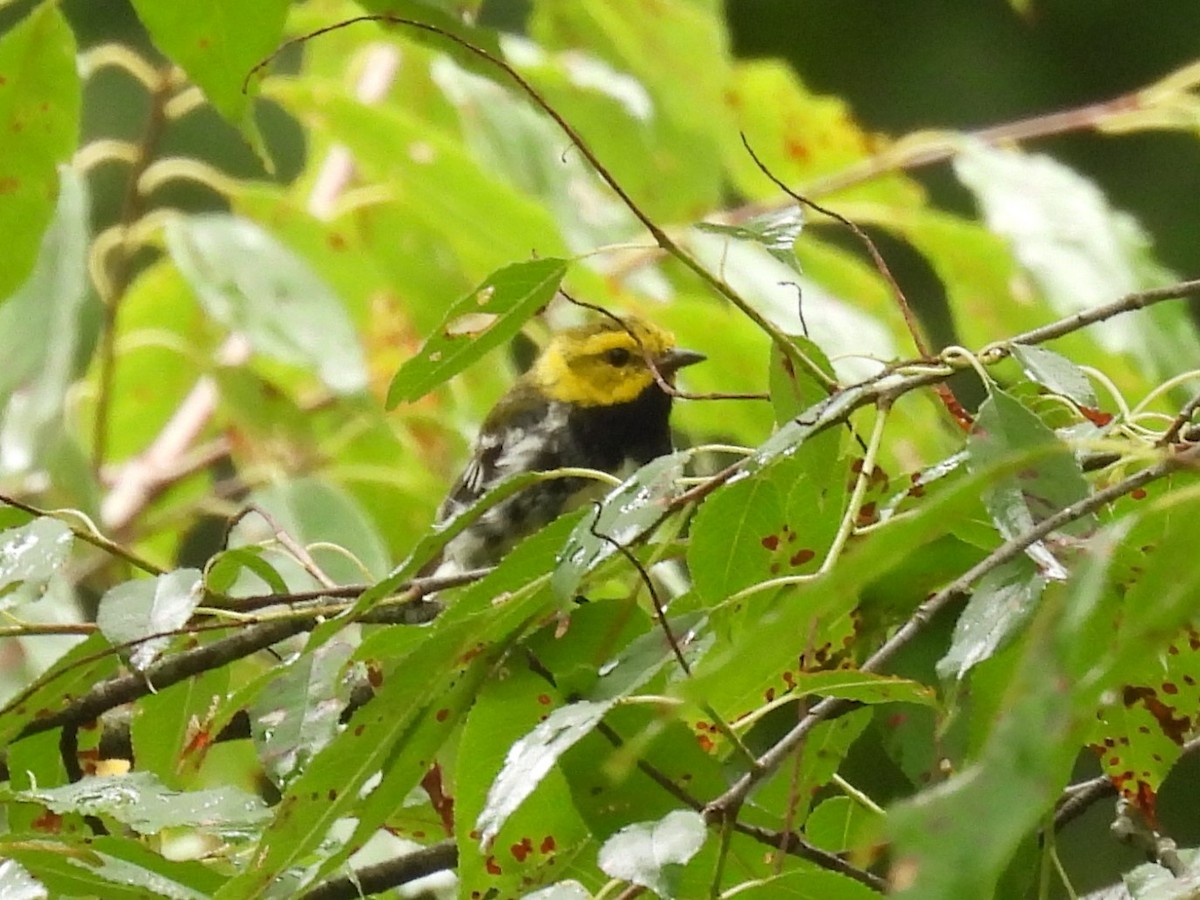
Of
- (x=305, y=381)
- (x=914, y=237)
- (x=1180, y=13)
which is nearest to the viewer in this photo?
(x=914, y=237)

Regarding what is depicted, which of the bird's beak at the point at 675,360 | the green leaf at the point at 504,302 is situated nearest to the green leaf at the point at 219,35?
the green leaf at the point at 504,302

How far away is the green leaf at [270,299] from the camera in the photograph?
4.53 ft

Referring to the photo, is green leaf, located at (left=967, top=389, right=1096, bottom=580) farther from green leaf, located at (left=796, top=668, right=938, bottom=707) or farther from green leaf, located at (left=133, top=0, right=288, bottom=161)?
green leaf, located at (left=133, top=0, right=288, bottom=161)

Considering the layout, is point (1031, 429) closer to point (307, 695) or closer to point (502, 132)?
point (307, 695)

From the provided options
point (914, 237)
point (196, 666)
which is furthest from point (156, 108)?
point (196, 666)

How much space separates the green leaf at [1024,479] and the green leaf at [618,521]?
0.37 ft

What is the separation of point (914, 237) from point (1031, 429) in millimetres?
995

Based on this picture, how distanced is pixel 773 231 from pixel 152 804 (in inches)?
12.4

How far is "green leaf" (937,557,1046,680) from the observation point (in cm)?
58

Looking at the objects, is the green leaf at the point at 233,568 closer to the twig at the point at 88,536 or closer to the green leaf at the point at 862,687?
the twig at the point at 88,536

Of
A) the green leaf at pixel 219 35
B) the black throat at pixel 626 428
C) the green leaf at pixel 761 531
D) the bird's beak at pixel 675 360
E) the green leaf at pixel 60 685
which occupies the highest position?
the green leaf at pixel 219 35

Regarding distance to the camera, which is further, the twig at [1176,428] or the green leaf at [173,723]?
the green leaf at [173,723]

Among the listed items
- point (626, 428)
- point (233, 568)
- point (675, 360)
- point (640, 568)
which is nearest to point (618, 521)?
point (640, 568)

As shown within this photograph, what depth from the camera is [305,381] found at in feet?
6.13
